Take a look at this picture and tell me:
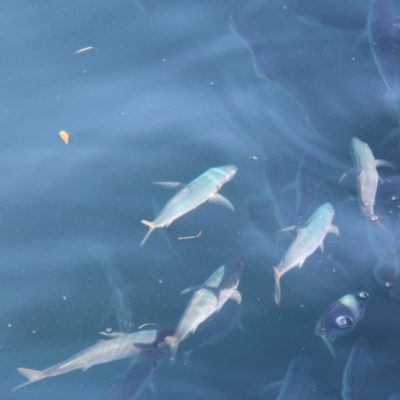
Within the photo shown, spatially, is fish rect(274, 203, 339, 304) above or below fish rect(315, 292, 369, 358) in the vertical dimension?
above

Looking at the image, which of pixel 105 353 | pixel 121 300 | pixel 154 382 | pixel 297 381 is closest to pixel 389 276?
pixel 297 381

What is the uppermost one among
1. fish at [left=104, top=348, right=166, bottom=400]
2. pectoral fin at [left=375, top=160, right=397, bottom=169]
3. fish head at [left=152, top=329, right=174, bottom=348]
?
pectoral fin at [left=375, top=160, right=397, bottom=169]

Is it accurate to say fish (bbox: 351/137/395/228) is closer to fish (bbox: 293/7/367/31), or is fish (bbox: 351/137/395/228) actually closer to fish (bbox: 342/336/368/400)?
fish (bbox: 342/336/368/400)

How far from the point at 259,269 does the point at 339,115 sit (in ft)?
5.69

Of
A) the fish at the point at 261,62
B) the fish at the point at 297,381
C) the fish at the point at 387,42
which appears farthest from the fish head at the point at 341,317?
the fish at the point at 387,42

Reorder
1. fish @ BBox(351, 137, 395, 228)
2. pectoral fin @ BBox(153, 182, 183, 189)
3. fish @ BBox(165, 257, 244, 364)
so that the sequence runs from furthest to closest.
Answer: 1. pectoral fin @ BBox(153, 182, 183, 189)
2. fish @ BBox(351, 137, 395, 228)
3. fish @ BBox(165, 257, 244, 364)

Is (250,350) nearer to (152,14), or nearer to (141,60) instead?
(141,60)

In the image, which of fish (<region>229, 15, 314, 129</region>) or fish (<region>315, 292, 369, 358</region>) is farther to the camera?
fish (<region>229, 15, 314, 129</region>)

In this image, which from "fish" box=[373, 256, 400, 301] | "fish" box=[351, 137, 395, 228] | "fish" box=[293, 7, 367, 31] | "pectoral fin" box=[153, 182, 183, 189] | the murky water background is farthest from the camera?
"fish" box=[293, 7, 367, 31]

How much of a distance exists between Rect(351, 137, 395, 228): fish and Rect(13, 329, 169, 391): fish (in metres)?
1.81

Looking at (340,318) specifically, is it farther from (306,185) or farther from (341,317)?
(306,185)

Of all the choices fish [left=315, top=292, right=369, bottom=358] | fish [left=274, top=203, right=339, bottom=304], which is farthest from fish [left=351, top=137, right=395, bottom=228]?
fish [left=315, top=292, right=369, bottom=358]

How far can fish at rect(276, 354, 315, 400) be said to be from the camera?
12.0 feet

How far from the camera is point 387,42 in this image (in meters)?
4.58
